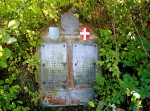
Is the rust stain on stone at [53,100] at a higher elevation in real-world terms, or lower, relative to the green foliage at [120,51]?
lower

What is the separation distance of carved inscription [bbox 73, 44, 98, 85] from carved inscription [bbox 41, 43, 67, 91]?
195mm

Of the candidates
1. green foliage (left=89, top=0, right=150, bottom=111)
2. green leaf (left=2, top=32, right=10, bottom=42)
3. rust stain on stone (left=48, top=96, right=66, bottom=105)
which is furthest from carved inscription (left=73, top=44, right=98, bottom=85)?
green leaf (left=2, top=32, right=10, bottom=42)

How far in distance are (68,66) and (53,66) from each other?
0.86ft

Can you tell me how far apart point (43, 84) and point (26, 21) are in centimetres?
113

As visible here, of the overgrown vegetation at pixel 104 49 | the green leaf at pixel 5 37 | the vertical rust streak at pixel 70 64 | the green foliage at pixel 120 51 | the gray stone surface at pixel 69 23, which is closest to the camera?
the green leaf at pixel 5 37

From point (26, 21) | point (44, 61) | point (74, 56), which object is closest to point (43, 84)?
point (44, 61)

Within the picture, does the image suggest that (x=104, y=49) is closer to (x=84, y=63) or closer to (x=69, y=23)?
(x=84, y=63)

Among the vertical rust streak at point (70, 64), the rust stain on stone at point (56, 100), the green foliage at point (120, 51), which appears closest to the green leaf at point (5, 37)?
the green foliage at point (120, 51)

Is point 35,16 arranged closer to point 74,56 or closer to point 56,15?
point 56,15

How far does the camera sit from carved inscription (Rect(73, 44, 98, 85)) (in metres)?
4.84

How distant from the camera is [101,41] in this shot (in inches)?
185

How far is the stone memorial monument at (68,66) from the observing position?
4727 mm

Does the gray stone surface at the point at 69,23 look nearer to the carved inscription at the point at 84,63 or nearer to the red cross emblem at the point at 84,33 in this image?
the red cross emblem at the point at 84,33

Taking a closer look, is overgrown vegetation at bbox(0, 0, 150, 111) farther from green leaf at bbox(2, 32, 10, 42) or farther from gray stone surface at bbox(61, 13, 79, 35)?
green leaf at bbox(2, 32, 10, 42)
